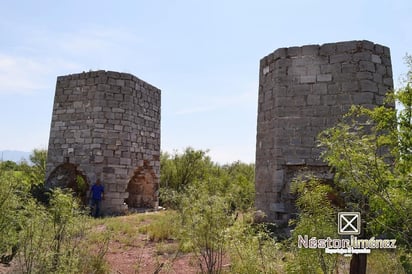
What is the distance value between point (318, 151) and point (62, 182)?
788 cm

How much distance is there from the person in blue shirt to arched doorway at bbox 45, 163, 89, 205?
54 cm

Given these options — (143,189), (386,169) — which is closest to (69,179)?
(143,189)

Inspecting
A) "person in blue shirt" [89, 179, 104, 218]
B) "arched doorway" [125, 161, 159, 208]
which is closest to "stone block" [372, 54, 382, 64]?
"arched doorway" [125, 161, 159, 208]

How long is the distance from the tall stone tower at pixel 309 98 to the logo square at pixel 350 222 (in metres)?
3.06

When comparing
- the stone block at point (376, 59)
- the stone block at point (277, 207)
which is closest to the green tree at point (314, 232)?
the stone block at point (277, 207)

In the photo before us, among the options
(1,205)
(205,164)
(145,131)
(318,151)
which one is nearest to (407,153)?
(318,151)

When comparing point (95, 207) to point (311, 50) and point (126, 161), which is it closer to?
point (126, 161)

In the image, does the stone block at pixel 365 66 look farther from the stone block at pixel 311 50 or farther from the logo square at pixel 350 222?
the logo square at pixel 350 222

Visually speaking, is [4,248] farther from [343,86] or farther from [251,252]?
[343,86]

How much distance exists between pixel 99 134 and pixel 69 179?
71.3 inches

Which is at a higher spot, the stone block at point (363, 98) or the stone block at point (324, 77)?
the stone block at point (324, 77)

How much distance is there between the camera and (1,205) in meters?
4.18

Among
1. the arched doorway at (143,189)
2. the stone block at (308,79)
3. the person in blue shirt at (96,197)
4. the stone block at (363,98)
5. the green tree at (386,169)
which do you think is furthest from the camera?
the arched doorway at (143,189)

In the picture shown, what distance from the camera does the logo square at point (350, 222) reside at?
3840 millimetres
